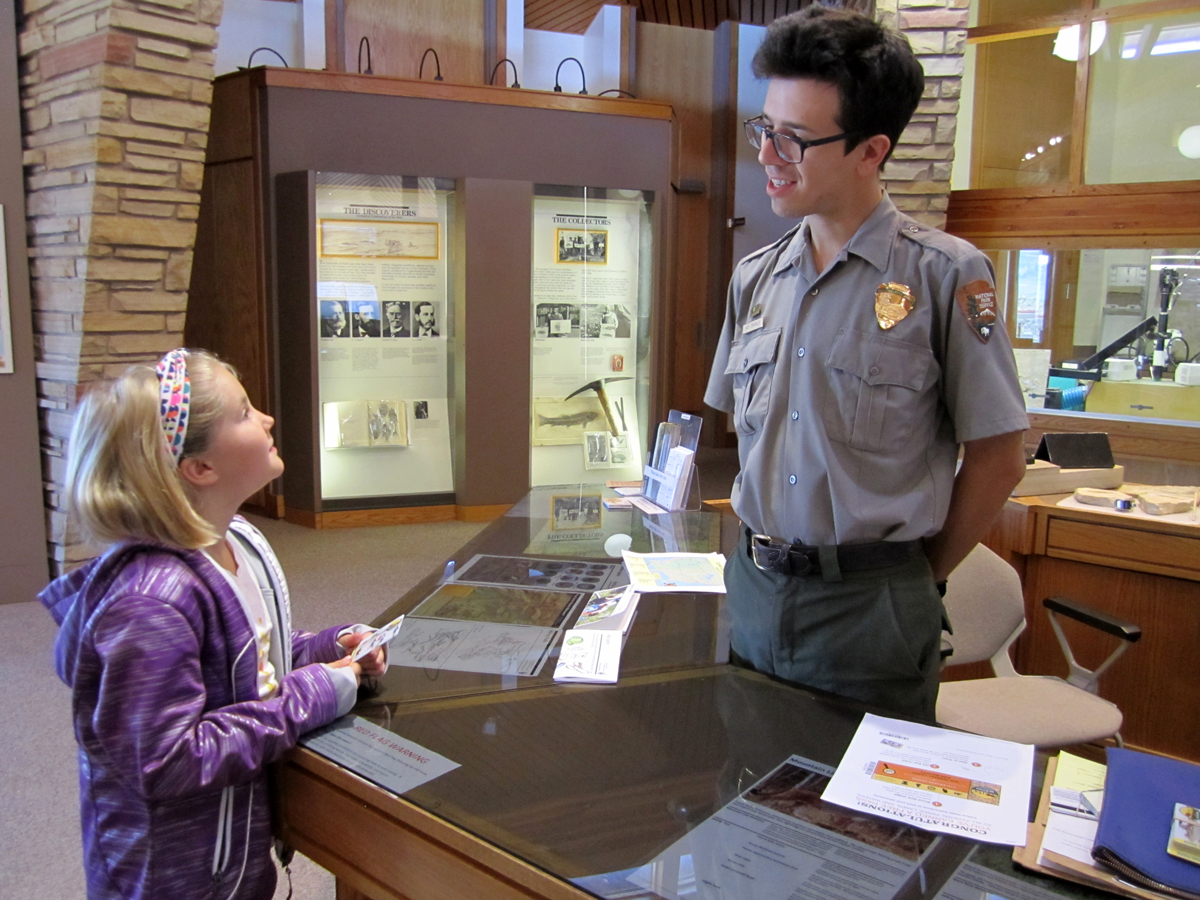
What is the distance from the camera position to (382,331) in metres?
6.02

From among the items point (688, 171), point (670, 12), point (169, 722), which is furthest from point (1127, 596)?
point (670, 12)

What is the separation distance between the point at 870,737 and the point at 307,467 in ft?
16.8

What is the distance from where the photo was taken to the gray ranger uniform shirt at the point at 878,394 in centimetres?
158

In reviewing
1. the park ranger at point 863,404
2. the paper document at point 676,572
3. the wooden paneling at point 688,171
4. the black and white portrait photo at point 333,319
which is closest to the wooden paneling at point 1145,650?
the paper document at point 676,572

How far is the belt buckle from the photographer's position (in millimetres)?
1664

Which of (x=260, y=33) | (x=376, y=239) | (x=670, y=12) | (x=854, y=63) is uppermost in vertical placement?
(x=670, y=12)

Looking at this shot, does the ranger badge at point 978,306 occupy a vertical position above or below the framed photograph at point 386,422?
above

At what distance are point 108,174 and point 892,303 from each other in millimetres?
3731

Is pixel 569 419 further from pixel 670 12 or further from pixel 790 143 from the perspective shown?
pixel 790 143

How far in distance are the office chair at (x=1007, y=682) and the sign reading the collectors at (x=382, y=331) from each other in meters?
4.19

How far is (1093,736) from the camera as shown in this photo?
232 cm

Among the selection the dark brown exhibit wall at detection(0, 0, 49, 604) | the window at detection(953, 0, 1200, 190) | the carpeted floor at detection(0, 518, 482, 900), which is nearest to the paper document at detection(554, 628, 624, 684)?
the carpeted floor at detection(0, 518, 482, 900)

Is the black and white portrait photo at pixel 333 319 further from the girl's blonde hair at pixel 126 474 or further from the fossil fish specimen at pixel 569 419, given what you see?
the girl's blonde hair at pixel 126 474

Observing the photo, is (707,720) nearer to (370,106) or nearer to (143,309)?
(143,309)
